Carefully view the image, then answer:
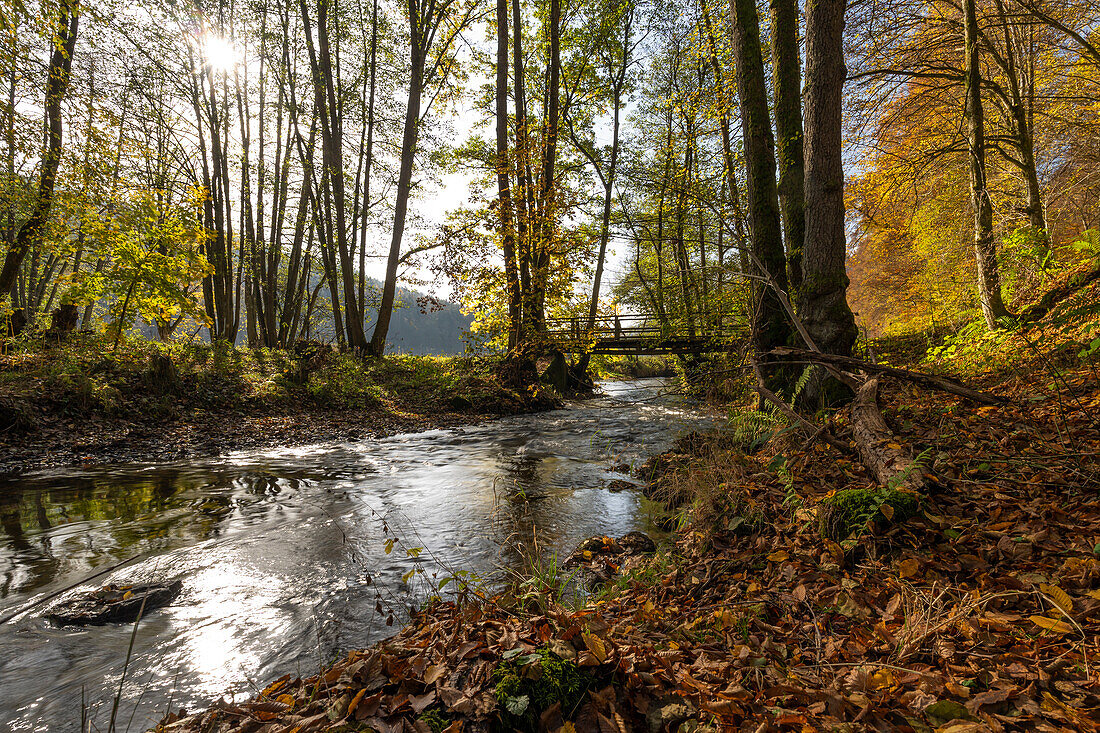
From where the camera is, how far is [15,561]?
159 inches

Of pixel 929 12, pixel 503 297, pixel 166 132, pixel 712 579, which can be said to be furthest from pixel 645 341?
pixel 166 132

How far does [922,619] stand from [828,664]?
0.55m

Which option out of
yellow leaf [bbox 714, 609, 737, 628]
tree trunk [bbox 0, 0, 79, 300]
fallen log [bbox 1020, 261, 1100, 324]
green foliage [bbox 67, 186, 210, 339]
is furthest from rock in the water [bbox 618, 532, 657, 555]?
tree trunk [bbox 0, 0, 79, 300]

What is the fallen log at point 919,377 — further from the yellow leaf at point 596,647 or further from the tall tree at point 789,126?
the yellow leaf at point 596,647

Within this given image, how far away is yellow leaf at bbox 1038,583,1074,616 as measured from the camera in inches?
81.4

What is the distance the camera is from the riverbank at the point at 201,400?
307 inches

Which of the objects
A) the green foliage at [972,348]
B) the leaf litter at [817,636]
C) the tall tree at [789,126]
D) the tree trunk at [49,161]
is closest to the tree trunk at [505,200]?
the tall tree at [789,126]

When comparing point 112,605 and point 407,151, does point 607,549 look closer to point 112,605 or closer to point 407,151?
point 112,605

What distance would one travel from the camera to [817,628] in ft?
7.72

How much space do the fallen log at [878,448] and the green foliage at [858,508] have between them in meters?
0.09

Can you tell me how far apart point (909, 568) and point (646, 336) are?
615 inches

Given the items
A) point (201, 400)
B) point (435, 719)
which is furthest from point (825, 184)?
point (201, 400)

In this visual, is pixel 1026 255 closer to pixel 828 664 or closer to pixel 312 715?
pixel 828 664

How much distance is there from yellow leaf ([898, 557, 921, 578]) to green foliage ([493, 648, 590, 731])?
198 centimetres
